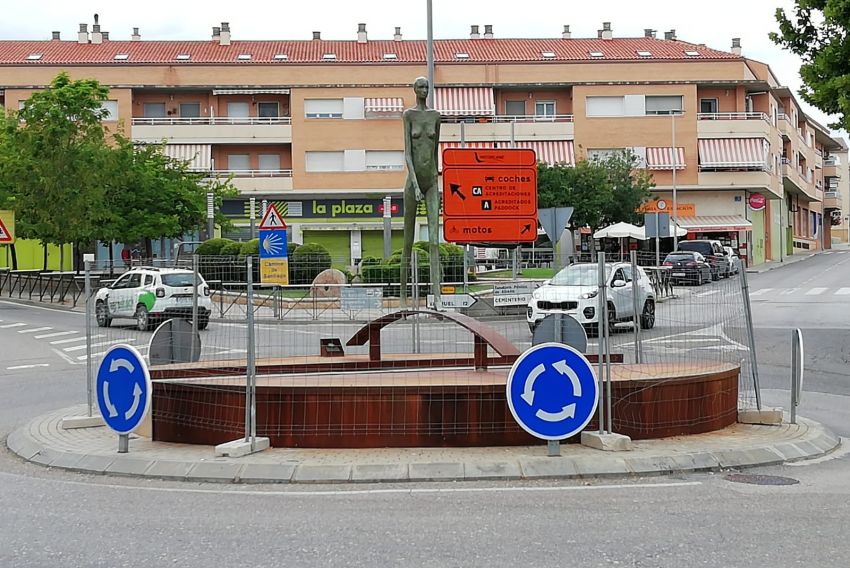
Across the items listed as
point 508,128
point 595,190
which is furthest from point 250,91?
point 595,190

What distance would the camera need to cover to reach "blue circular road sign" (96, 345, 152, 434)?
8.63 meters

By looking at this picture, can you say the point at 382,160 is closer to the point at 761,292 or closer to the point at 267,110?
the point at 267,110

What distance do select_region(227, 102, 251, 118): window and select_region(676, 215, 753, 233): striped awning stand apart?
85.1ft

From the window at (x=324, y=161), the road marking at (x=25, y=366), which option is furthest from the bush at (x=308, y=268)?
the window at (x=324, y=161)

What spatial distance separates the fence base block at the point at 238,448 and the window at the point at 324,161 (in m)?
47.1

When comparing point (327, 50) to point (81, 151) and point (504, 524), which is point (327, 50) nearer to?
point (81, 151)

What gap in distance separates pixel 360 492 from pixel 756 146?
55117mm

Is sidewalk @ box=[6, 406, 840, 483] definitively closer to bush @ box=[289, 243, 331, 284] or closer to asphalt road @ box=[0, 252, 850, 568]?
asphalt road @ box=[0, 252, 850, 568]

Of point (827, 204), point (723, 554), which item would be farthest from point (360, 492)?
point (827, 204)

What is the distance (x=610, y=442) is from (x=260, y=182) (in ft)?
158

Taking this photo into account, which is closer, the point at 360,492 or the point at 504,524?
the point at 504,524

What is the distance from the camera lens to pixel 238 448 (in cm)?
853

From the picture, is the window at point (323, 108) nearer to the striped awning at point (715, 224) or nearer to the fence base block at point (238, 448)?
the striped awning at point (715, 224)

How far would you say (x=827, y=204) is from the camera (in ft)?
333
